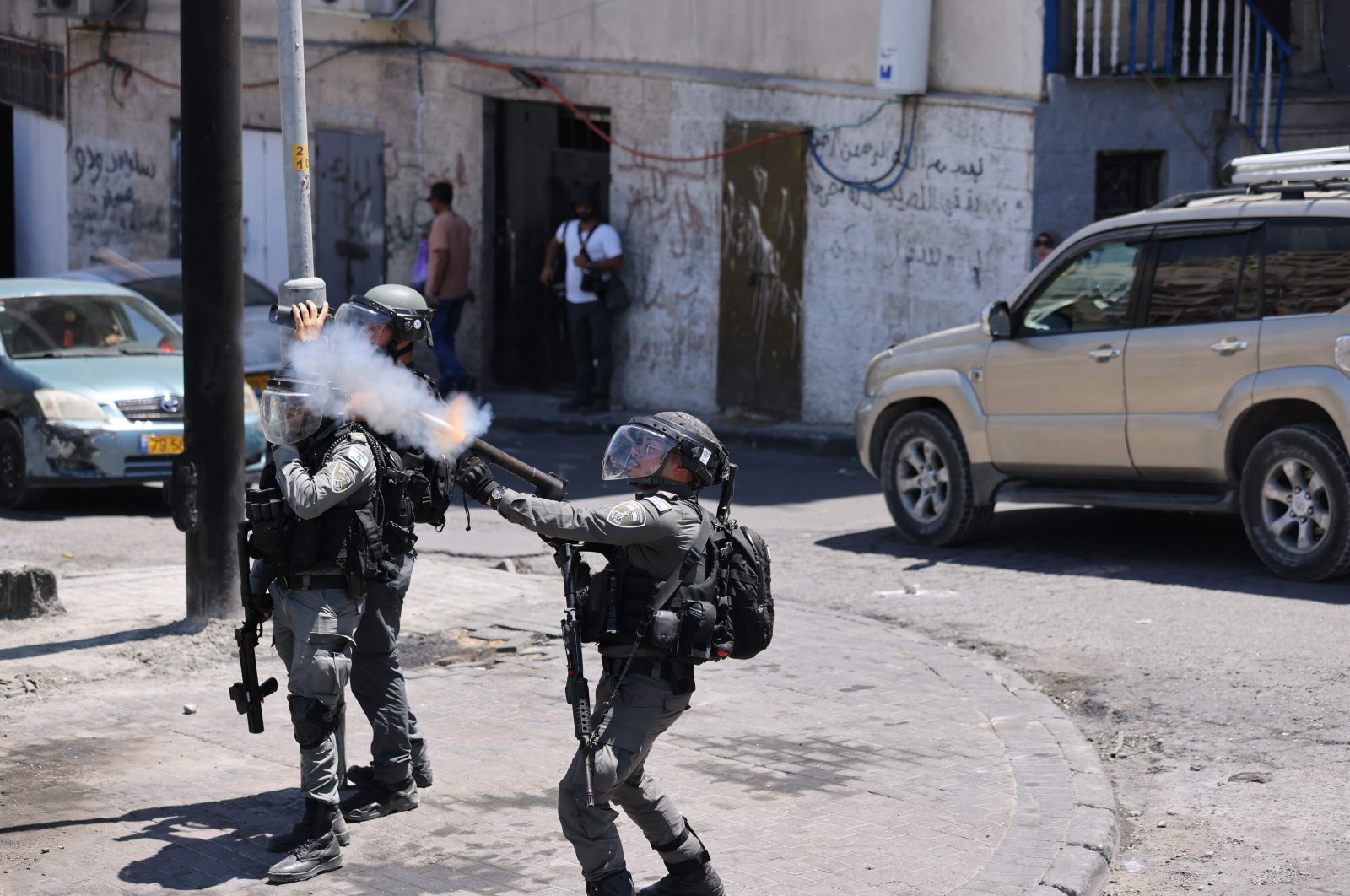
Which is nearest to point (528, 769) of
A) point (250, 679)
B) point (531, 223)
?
point (250, 679)

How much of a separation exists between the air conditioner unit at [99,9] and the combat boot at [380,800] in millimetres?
19028

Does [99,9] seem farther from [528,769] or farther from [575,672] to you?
[575,672]


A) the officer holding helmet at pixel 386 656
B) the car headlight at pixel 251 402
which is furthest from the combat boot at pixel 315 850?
the car headlight at pixel 251 402

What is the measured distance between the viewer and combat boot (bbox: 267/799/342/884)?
225 inches

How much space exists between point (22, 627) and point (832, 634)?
13.6ft

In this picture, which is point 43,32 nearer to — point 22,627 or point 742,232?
point 742,232

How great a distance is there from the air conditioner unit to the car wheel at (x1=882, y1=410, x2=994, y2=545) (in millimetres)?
15465

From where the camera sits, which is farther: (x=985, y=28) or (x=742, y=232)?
(x=742, y=232)

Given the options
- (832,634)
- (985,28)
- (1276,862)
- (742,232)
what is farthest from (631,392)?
(1276,862)

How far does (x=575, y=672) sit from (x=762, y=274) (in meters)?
11.7

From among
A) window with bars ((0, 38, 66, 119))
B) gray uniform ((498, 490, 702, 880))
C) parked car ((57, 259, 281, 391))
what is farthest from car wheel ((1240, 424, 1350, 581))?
window with bars ((0, 38, 66, 119))

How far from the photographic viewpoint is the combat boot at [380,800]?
20.9ft

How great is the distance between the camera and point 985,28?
1474 cm

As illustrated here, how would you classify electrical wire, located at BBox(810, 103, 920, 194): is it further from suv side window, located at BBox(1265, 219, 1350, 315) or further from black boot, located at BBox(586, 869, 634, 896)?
black boot, located at BBox(586, 869, 634, 896)
